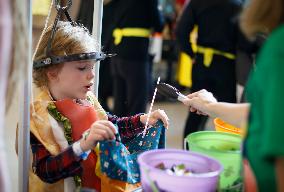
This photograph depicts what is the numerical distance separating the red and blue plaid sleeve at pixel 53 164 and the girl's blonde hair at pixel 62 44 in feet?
0.81

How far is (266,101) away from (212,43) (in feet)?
6.65

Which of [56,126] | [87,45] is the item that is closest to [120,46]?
[87,45]

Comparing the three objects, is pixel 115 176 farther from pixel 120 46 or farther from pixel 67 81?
pixel 120 46

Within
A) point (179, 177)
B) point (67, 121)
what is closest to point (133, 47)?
point (67, 121)

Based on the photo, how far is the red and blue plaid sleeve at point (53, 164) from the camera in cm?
118

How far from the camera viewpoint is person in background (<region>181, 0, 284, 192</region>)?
748mm

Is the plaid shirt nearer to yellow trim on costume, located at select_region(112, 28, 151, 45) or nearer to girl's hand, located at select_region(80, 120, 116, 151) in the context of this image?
girl's hand, located at select_region(80, 120, 116, 151)

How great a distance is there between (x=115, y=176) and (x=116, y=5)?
1.93m

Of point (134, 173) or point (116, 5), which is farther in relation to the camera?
point (116, 5)

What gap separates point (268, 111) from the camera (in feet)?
2.49

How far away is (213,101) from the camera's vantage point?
3.90 feet

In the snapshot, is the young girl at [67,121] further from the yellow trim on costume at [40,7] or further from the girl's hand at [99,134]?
the yellow trim on costume at [40,7]

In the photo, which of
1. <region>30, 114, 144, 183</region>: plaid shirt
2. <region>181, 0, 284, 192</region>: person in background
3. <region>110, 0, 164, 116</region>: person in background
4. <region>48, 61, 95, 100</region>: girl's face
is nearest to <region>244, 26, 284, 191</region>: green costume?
<region>181, 0, 284, 192</region>: person in background

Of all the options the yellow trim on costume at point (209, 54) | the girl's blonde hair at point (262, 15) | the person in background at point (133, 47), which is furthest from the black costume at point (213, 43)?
the girl's blonde hair at point (262, 15)
